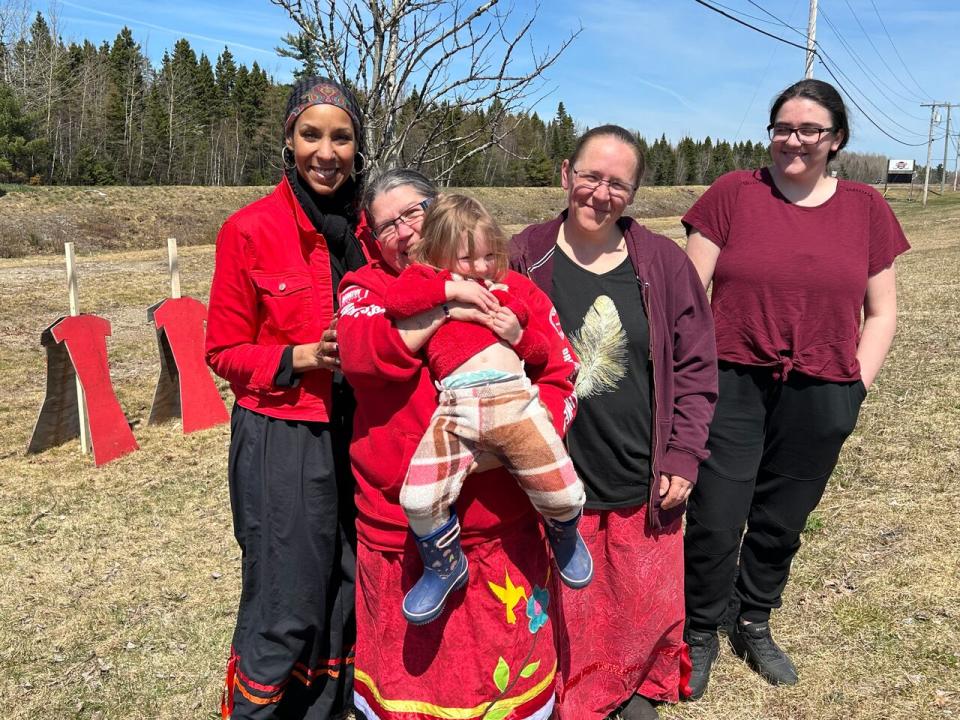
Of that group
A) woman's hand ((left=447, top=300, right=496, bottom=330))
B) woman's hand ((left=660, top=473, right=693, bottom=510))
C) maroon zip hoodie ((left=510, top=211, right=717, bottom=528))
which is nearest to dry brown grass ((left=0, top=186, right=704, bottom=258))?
maroon zip hoodie ((left=510, top=211, right=717, bottom=528))

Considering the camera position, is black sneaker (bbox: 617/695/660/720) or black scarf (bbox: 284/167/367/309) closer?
black scarf (bbox: 284/167/367/309)

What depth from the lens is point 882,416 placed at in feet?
21.1

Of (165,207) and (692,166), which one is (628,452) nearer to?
(165,207)

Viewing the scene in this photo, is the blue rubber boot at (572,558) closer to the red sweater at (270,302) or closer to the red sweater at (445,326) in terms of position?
the red sweater at (445,326)

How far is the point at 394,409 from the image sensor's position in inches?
67.5

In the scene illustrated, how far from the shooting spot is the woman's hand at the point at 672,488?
2344mm

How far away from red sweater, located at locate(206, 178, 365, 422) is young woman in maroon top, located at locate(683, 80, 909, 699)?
1407 mm

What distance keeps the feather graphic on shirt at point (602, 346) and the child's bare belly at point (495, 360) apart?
57 cm

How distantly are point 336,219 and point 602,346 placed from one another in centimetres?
88

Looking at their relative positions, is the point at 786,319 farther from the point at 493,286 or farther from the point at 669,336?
the point at 493,286

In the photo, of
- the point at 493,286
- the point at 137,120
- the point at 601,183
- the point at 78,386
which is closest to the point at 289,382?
the point at 493,286

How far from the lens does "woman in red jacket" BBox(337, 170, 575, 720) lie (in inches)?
67.6

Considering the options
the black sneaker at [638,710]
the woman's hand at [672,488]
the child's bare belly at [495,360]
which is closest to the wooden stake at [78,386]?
the black sneaker at [638,710]

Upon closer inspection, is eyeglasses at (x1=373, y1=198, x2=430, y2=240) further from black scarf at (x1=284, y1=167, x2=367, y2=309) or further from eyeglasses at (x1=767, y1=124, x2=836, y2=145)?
eyeglasses at (x1=767, y1=124, x2=836, y2=145)
